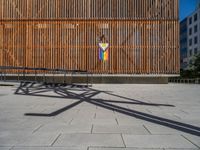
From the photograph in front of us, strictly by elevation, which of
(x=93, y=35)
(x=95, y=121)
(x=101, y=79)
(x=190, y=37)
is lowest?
(x=95, y=121)

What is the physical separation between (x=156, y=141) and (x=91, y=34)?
64.8 feet

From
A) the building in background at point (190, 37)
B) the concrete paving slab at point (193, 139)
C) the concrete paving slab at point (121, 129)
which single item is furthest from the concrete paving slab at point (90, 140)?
the building in background at point (190, 37)

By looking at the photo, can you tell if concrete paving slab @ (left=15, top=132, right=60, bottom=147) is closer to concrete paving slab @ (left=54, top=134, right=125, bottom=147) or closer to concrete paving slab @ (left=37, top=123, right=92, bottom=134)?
concrete paving slab @ (left=54, top=134, right=125, bottom=147)

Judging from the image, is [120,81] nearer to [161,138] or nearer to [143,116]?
[143,116]

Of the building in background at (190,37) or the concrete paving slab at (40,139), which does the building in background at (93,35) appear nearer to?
the concrete paving slab at (40,139)

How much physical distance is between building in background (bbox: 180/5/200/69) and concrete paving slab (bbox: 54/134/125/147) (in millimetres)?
57824

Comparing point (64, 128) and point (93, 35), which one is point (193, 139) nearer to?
point (64, 128)

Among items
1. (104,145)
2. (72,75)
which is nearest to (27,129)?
(104,145)

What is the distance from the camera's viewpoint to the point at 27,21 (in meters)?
23.8

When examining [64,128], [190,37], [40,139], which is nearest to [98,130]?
[64,128]

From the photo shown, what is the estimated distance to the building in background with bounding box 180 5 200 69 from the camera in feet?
213

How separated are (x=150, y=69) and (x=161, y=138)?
18917mm

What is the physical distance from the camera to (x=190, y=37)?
230 feet

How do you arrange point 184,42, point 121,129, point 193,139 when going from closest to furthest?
point 193,139, point 121,129, point 184,42
